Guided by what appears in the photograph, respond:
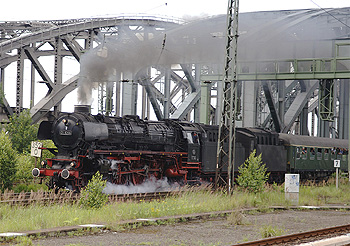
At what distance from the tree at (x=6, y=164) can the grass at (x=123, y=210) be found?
645 cm

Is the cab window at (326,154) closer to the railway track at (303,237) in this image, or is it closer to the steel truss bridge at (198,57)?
the steel truss bridge at (198,57)

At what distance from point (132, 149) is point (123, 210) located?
27.0 feet

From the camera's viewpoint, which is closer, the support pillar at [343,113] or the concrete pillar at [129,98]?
the concrete pillar at [129,98]

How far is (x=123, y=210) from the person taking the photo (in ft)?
50.8

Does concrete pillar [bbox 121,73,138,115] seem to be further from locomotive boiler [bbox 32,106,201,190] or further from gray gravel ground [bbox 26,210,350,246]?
gray gravel ground [bbox 26,210,350,246]

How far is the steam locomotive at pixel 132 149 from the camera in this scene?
21.3 m

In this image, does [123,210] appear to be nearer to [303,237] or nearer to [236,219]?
[236,219]

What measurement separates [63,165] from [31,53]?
856 inches

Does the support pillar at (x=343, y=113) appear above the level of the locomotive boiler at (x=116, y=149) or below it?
above

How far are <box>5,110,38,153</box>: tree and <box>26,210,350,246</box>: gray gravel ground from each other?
2073cm

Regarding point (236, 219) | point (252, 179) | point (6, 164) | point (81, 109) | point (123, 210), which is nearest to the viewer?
point (236, 219)

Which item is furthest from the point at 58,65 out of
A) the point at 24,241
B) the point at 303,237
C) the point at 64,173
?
the point at 303,237

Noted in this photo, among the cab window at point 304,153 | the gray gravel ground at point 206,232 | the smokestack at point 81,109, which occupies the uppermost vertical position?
the smokestack at point 81,109


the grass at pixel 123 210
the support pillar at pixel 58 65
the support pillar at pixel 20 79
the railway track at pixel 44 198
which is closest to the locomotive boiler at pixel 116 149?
the railway track at pixel 44 198
